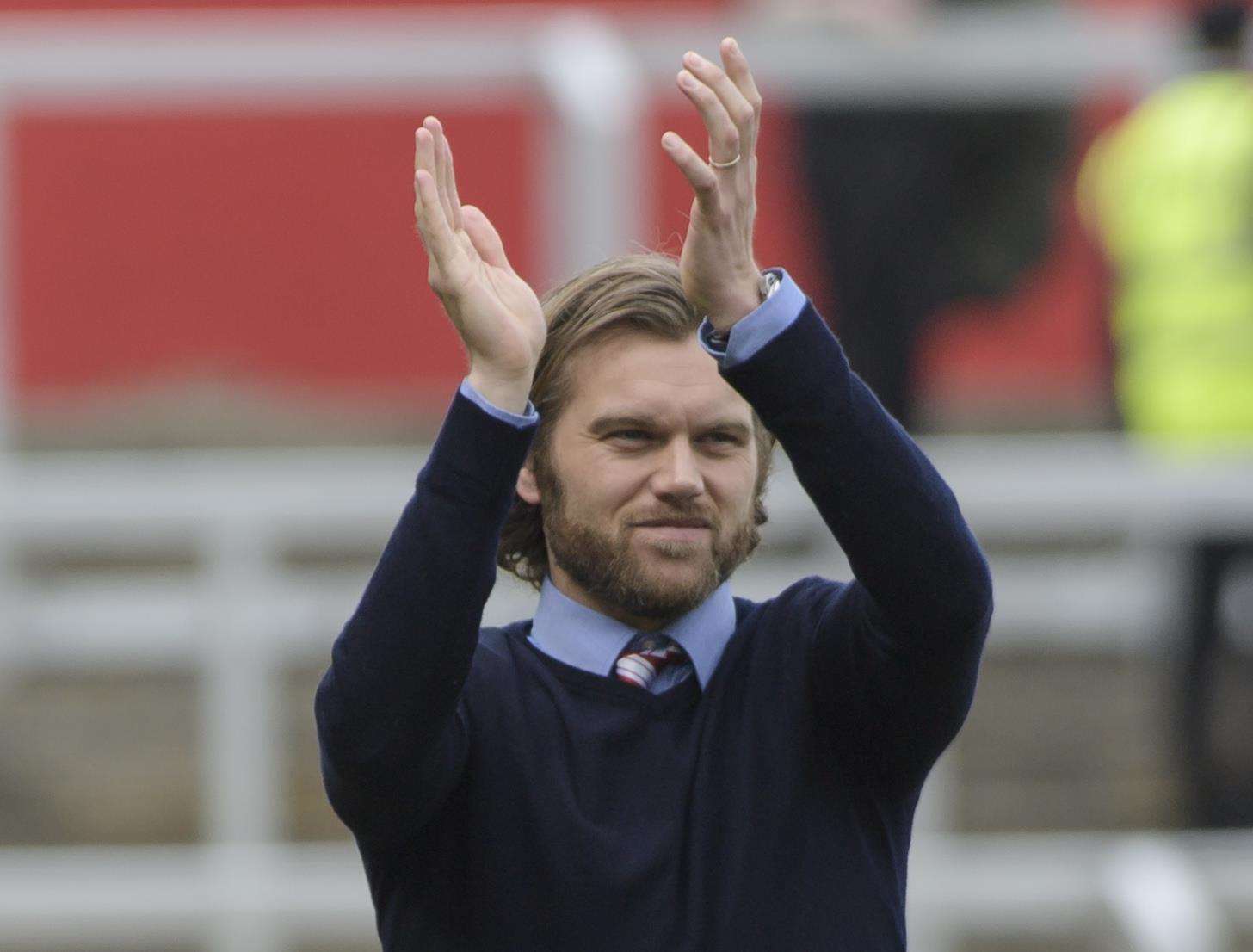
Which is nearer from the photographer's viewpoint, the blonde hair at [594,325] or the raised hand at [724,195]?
the raised hand at [724,195]

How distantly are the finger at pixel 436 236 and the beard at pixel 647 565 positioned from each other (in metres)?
0.27

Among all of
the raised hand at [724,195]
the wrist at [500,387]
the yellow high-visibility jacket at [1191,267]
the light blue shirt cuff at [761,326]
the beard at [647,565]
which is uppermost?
the yellow high-visibility jacket at [1191,267]

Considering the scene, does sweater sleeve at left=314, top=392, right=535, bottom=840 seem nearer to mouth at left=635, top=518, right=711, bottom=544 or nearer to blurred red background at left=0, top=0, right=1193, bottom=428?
mouth at left=635, top=518, right=711, bottom=544

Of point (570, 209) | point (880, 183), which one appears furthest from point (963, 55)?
point (570, 209)

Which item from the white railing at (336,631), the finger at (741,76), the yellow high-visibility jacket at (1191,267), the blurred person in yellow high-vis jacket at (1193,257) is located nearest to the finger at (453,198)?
the finger at (741,76)

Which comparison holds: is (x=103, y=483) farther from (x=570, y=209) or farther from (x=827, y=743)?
(x=827, y=743)

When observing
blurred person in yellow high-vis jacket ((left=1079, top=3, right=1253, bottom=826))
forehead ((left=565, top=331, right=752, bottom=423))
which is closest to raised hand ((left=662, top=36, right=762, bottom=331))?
forehead ((left=565, top=331, right=752, bottom=423))

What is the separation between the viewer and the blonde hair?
7.39ft

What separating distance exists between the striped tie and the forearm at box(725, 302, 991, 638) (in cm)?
21

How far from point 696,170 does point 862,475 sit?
284 mm

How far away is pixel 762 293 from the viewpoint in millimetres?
2123

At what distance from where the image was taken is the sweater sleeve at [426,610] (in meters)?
2.06

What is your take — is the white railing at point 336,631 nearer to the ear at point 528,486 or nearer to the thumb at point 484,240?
the ear at point 528,486

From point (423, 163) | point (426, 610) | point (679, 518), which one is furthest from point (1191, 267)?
point (426, 610)
